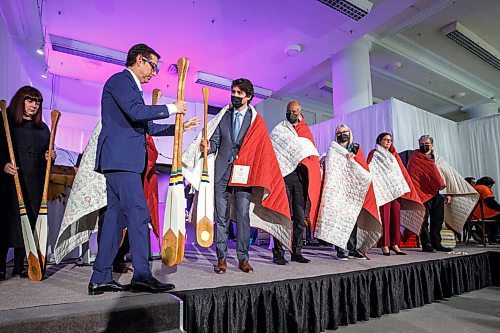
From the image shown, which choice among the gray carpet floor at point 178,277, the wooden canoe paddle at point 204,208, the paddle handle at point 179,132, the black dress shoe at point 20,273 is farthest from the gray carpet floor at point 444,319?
the black dress shoe at point 20,273

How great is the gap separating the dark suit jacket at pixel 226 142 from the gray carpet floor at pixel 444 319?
1243 mm

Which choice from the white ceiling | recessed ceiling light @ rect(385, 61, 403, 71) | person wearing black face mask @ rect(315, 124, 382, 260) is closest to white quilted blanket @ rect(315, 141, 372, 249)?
person wearing black face mask @ rect(315, 124, 382, 260)

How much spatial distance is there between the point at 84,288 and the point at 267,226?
1345mm

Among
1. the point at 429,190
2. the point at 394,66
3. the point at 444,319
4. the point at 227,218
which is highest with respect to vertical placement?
the point at 394,66

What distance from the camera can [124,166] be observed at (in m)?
1.60

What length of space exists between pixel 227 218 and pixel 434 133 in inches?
213

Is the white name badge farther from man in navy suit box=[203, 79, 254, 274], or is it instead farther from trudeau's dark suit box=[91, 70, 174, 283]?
trudeau's dark suit box=[91, 70, 174, 283]

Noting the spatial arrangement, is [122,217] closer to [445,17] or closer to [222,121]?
[222,121]

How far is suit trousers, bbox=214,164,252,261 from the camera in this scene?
2285 mm

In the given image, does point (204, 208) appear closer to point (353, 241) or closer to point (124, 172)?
point (124, 172)

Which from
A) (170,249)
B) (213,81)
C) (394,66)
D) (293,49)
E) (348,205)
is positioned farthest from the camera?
(394,66)

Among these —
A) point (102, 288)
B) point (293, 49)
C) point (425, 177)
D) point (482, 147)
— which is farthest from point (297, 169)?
point (482, 147)

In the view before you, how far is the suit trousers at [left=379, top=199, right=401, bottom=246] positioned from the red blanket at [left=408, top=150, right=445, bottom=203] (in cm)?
39

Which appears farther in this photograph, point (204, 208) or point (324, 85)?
point (324, 85)
